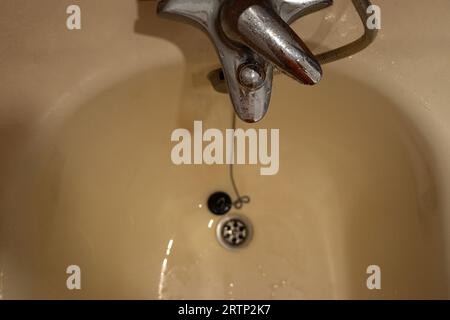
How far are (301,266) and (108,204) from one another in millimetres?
322

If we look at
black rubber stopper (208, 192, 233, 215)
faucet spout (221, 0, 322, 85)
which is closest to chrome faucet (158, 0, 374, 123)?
faucet spout (221, 0, 322, 85)

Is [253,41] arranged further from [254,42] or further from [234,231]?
[234,231]

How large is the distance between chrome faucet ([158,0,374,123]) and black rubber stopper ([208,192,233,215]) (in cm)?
28

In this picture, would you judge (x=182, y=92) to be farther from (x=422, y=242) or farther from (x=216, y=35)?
(x=422, y=242)

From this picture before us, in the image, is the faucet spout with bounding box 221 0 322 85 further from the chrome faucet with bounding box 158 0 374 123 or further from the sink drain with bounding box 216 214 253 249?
the sink drain with bounding box 216 214 253 249

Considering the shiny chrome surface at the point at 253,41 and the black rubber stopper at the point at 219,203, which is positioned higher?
the shiny chrome surface at the point at 253,41

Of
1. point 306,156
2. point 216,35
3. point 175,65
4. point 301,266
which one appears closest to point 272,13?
point 216,35

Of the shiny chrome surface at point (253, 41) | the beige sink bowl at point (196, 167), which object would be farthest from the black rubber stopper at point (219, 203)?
the shiny chrome surface at point (253, 41)

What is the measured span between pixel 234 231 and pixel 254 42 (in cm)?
41

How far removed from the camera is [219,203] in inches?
31.0

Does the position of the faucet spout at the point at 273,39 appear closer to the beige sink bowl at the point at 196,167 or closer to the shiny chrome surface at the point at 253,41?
the shiny chrome surface at the point at 253,41

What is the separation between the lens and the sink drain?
785 mm

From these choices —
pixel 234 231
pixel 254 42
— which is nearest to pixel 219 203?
pixel 234 231

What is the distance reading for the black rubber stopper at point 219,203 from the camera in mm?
785
